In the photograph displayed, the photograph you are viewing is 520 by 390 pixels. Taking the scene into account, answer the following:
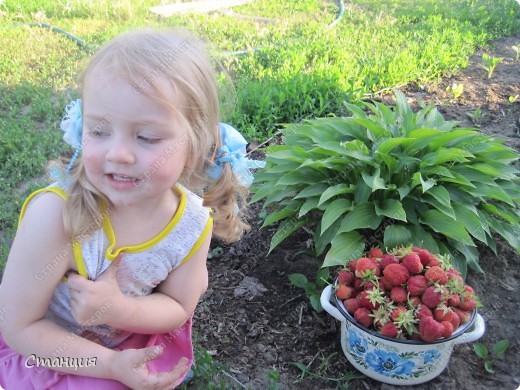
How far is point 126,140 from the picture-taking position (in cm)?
169

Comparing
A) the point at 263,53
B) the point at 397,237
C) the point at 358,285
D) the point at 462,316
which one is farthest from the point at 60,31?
the point at 462,316

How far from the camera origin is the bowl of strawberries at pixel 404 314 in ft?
7.23

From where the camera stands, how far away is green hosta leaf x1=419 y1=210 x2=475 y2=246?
9.03 feet

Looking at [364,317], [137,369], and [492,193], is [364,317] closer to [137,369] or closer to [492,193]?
[137,369]

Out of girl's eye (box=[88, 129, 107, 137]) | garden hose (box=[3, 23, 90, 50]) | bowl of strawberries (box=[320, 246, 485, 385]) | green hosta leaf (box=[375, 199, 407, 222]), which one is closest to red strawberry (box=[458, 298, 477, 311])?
bowl of strawberries (box=[320, 246, 485, 385])

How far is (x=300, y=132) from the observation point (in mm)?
3451

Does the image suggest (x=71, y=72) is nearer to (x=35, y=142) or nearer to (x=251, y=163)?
(x=35, y=142)

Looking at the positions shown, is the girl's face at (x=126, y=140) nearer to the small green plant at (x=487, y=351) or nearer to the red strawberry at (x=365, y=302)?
the red strawberry at (x=365, y=302)

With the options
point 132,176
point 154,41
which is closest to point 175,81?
point 154,41

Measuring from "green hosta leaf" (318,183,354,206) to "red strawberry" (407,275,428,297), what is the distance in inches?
27.8

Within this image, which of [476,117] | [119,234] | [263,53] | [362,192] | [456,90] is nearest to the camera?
[119,234]

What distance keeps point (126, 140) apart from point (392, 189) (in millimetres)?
1671

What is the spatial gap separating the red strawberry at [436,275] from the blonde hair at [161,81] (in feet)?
3.35

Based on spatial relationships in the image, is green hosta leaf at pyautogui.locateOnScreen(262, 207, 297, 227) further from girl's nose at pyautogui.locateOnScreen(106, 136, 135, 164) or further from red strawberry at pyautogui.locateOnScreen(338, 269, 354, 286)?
girl's nose at pyautogui.locateOnScreen(106, 136, 135, 164)
